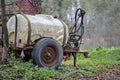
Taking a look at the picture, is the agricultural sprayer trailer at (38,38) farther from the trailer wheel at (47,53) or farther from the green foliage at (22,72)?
the green foliage at (22,72)

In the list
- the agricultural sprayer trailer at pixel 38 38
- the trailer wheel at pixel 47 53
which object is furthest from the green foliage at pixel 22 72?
the agricultural sprayer trailer at pixel 38 38

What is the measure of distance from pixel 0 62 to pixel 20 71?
0.88 metres

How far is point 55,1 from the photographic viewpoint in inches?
910

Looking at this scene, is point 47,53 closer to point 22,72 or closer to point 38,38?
point 38,38

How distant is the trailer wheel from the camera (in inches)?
249

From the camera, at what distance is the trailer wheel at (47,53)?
249 inches

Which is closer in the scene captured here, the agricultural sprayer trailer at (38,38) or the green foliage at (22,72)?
the green foliage at (22,72)

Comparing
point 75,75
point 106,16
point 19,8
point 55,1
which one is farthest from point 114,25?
point 75,75

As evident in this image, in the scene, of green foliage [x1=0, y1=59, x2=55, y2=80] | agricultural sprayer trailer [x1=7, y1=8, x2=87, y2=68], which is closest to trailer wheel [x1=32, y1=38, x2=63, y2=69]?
agricultural sprayer trailer [x1=7, y1=8, x2=87, y2=68]

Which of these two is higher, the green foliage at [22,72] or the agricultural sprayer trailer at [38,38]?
the agricultural sprayer trailer at [38,38]

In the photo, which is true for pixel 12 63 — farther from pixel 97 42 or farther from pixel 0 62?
pixel 97 42

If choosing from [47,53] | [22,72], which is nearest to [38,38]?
[47,53]

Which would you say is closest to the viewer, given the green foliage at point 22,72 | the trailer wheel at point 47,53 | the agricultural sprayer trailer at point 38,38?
the green foliage at point 22,72

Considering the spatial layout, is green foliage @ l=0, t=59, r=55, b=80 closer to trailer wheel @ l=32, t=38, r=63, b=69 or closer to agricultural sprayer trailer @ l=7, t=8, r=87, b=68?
trailer wheel @ l=32, t=38, r=63, b=69
